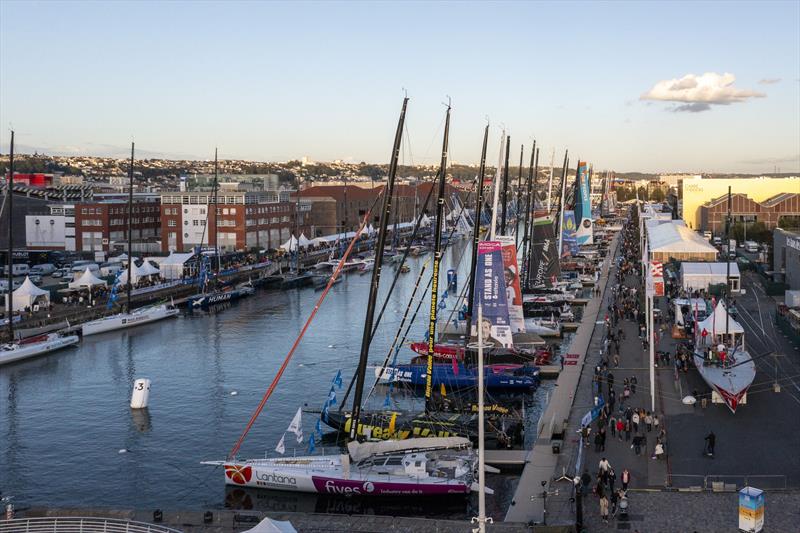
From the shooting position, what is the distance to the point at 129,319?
4875cm

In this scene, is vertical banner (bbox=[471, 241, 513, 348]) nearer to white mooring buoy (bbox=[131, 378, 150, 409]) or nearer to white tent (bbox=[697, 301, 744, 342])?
white tent (bbox=[697, 301, 744, 342])

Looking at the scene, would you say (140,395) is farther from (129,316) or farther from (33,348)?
(129,316)

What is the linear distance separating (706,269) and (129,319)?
32700 mm

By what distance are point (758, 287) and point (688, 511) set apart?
40.0m

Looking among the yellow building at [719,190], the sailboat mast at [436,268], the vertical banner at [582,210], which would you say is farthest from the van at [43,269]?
the yellow building at [719,190]

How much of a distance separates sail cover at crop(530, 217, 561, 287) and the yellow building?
53.6m

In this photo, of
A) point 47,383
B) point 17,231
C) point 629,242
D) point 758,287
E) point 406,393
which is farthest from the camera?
point 629,242

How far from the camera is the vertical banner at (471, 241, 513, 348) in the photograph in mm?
30419

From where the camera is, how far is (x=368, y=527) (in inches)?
707

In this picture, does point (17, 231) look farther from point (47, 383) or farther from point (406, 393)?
point (406, 393)

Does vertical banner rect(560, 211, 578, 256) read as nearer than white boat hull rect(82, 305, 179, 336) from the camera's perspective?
No

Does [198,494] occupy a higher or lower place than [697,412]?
lower

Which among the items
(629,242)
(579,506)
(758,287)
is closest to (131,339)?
(579,506)

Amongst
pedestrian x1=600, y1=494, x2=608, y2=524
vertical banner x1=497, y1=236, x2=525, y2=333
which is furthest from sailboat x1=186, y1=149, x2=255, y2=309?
pedestrian x1=600, y1=494, x2=608, y2=524
